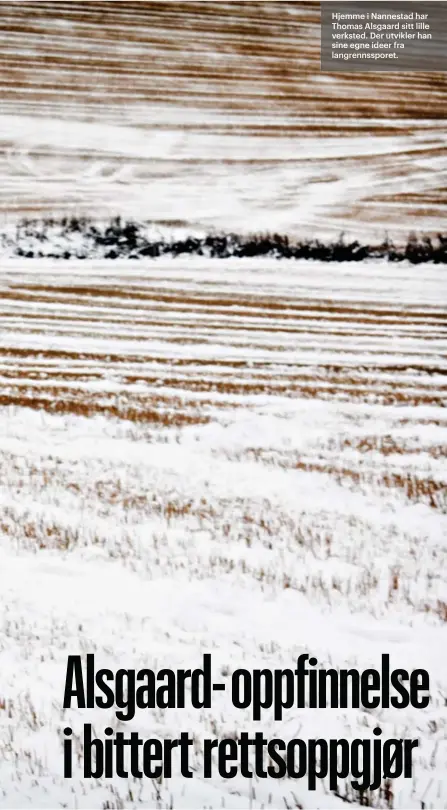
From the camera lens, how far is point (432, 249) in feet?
75.4

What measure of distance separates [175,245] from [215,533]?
18.5 meters

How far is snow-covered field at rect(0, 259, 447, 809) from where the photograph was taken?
3469 millimetres

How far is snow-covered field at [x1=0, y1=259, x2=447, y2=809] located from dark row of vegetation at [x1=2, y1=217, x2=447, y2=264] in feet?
32.4

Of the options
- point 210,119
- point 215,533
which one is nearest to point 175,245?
point 210,119

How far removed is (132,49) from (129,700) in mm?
28836

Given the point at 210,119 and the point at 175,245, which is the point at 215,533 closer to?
the point at 175,245

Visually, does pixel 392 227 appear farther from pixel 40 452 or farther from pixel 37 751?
pixel 37 751

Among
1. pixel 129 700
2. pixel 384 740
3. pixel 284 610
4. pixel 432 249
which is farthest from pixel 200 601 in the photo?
pixel 432 249

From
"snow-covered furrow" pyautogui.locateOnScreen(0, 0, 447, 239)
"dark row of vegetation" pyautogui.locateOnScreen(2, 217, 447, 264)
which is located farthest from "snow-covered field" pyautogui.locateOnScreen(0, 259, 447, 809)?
"snow-covered furrow" pyautogui.locateOnScreen(0, 0, 447, 239)

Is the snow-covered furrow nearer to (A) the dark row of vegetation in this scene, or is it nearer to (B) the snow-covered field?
(A) the dark row of vegetation

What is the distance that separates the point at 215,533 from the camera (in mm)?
5684

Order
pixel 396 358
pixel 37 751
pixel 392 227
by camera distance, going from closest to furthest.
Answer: pixel 37 751 → pixel 396 358 → pixel 392 227

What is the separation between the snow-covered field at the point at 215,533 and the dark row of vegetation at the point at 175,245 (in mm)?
9885

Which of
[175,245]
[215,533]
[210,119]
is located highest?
[210,119]
